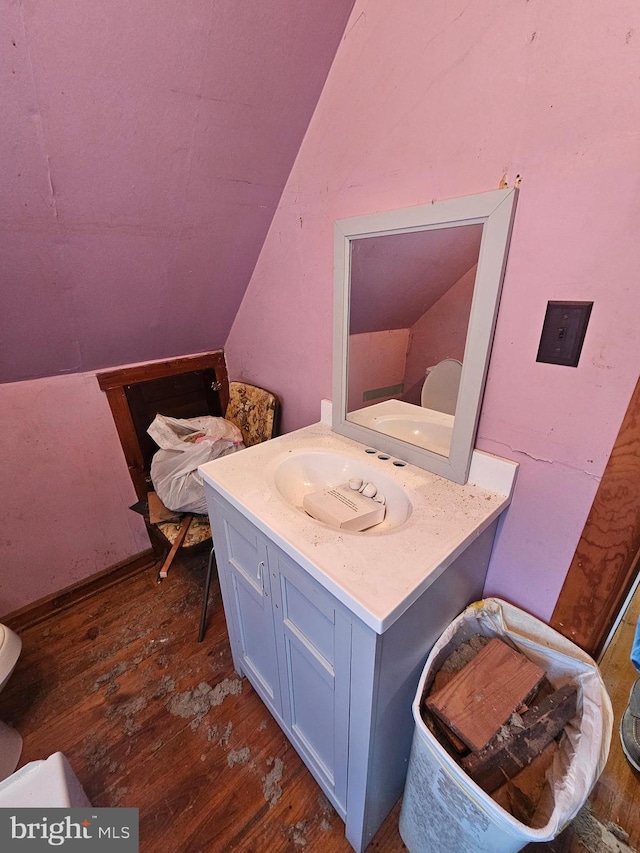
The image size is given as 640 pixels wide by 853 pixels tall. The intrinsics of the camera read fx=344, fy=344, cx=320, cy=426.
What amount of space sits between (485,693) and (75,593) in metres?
1.78

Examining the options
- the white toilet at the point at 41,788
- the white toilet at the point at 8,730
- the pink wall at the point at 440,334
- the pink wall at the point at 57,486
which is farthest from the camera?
the pink wall at the point at 57,486

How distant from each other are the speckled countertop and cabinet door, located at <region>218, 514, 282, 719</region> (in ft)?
0.32

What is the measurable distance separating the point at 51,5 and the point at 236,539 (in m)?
1.18

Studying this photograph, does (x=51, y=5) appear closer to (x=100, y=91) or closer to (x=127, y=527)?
(x=100, y=91)

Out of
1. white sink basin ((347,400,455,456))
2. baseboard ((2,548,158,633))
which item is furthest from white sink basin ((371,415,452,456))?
baseboard ((2,548,158,633))

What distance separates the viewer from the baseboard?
151 cm

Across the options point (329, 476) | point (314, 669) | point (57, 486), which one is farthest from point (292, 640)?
point (57, 486)

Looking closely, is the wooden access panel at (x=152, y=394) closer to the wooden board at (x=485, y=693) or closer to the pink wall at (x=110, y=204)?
the pink wall at (x=110, y=204)

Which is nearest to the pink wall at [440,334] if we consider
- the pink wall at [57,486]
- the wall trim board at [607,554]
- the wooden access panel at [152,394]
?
the wall trim board at [607,554]

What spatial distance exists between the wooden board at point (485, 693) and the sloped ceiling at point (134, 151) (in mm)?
1499

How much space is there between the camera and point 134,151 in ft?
2.93

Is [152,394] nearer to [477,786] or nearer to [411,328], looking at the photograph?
[411,328]

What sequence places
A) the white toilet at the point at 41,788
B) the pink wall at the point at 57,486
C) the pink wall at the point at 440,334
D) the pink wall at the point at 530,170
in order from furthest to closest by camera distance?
1. the pink wall at the point at 57,486
2. the pink wall at the point at 440,334
3. the white toilet at the point at 41,788
4. the pink wall at the point at 530,170

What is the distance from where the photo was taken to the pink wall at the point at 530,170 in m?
0.59
